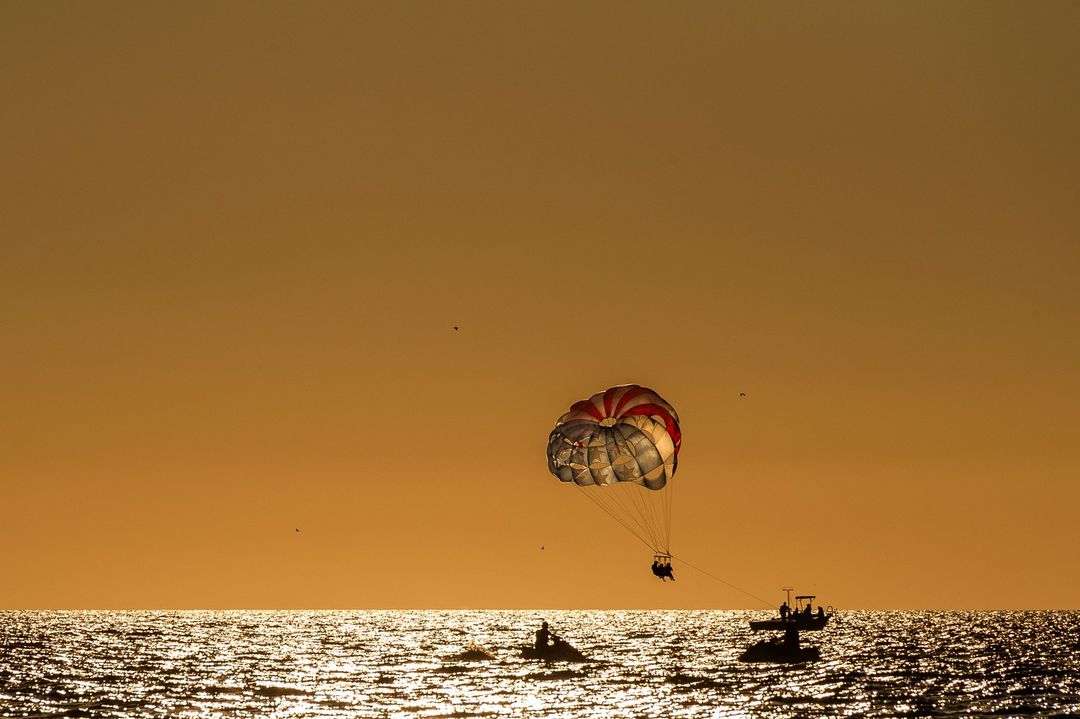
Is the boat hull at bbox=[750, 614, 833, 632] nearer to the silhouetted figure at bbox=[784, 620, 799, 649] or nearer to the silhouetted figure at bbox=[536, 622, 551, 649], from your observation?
the silhouetted figure at bbox=[784, 620, 799, 649]

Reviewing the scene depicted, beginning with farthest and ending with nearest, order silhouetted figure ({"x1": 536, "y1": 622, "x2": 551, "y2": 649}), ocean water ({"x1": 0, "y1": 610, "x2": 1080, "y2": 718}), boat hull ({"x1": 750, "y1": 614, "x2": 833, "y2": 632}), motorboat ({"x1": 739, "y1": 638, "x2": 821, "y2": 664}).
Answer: boat hull ({"x1": 750, "y1": 614, "x2": 833, "y2": 632})
motorboat ({"x1": 739, "y1": 638, "x2": 821, "y2": 664})
silhouetted figure ({"x1": 536, "y1": 622, "x2": 551, "y2": 649})
ocean water ({"x1": 0, "y1": 610, "x2": 1080, "y2": 718})

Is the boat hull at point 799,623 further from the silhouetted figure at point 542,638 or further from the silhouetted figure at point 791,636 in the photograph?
the silhouetted figure at point 542,638

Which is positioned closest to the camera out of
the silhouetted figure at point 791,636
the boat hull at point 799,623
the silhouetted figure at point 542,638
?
the silhouetted figure at point 542,638

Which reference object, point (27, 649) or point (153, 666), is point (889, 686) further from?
point (27, 649)

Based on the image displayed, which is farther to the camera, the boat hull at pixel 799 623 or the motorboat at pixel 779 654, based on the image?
the boat hull at pixel 799 623

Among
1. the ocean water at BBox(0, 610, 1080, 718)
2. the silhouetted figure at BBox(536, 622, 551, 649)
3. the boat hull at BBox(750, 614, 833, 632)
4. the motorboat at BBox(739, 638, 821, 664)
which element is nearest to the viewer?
the ocean water at BBox(0, 610, 1080, 718)

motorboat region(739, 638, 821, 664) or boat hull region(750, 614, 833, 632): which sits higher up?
boat hull region(750, 614, 833, 632)

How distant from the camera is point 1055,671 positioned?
351 feet

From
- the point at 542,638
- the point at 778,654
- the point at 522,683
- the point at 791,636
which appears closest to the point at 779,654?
the point at 778,654

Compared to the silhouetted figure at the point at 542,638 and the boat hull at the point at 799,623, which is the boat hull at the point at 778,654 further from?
the silhouetted figure at the point at 542,638

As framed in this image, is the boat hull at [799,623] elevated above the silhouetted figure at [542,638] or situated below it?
above

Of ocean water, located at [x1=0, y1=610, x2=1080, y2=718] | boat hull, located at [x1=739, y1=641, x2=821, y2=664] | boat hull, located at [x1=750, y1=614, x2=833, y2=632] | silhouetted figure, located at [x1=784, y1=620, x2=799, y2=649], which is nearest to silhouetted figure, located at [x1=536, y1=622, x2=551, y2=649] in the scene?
ocean water, located at [x1=0, y1=610, x2=1080, y2=718]

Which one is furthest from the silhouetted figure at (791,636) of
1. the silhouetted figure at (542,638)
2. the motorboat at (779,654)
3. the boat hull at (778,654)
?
the silhouetted figure at (542,638)

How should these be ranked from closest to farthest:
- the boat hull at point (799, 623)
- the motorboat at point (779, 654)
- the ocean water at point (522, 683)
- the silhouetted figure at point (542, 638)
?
the ocean water at point (522, 683) → the silhouetted figure at point (542, 638) → the motorboat at point (779, 654) → the boat hull at point (799, 623)
